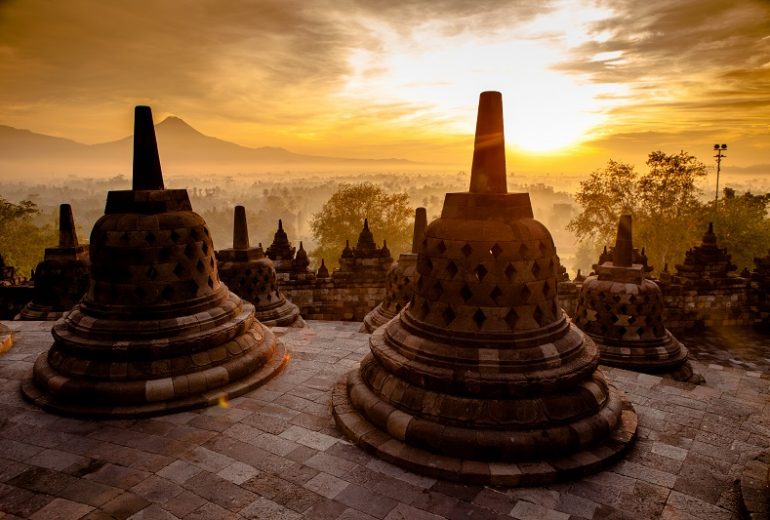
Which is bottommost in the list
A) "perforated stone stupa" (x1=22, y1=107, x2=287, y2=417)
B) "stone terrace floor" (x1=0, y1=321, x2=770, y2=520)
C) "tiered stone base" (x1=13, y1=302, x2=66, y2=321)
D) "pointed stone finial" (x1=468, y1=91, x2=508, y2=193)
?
"tiered stone base" (x1=13, y1=302, x2=66, y2=321)

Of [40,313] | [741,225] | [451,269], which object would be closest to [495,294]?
[451,269]

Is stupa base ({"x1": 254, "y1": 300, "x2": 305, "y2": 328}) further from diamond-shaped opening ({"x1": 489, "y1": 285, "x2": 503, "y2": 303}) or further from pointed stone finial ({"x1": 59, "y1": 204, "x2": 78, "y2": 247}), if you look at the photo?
diamond-shaped opening ({"x1": 489, "y1": 285, "x2": 503, "y2": 303})

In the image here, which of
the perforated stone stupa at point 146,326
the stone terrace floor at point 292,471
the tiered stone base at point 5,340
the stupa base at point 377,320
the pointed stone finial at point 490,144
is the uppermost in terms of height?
the pointed stone finial at point 490,144

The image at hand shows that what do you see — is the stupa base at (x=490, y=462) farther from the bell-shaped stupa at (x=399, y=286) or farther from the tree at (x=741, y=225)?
the tree at (x=741, y=225)

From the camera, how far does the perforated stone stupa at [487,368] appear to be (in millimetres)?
4824

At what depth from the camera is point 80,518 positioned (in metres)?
4.02

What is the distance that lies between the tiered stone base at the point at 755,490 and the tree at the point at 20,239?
1743 inches

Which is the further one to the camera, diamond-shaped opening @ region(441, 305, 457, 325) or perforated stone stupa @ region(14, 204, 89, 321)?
perforated stone stupa @ region(14, 204, 89, 321)

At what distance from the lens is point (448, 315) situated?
18.2ft

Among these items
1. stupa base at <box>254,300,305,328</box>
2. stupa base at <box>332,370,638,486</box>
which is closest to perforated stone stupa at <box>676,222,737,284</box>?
stupa base at <box>254,300,305,328</box>

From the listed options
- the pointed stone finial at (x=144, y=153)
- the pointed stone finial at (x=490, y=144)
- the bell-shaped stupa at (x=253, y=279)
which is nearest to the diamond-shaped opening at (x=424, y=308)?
the pointed stone finial at (x=490, y=144)

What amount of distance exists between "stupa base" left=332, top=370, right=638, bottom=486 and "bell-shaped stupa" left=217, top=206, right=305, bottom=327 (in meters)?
8.15

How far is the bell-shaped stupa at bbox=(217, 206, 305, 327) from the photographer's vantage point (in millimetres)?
12998

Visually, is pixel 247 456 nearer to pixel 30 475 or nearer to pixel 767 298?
pixel 30 475
